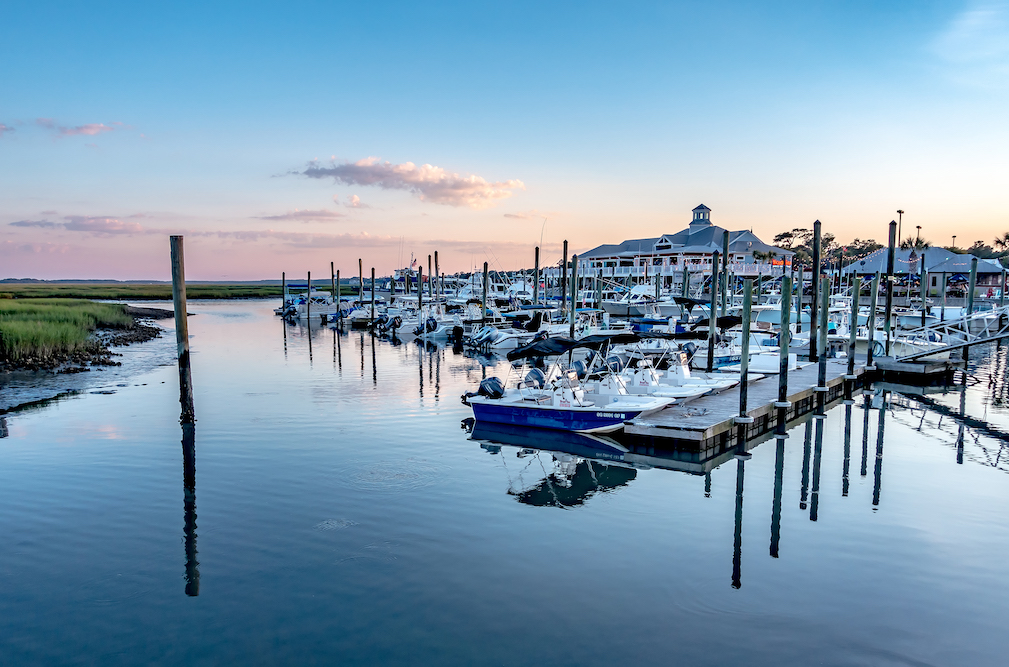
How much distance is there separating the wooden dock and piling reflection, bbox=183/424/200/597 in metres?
10.7

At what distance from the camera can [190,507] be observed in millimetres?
14070

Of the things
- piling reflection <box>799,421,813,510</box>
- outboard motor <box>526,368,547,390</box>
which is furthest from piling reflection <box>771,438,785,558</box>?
outboard motor <box>526,368,547,390</box>

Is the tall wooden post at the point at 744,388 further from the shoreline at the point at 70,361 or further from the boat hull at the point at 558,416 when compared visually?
the shoreline at the point at 70,361

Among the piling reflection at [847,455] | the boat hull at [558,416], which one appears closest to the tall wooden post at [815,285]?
the piling reflection at [847,455]

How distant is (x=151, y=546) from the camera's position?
1209cm

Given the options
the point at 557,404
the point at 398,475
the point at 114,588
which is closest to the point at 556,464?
the point at 557,404

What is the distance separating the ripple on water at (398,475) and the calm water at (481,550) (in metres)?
0.10

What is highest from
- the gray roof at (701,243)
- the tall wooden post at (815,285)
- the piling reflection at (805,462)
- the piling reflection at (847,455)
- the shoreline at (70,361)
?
the gray roof at (701,243)

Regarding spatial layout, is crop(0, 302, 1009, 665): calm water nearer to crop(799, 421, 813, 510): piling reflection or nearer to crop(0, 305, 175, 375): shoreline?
crop(799, 421, 813, 510): piling reflection

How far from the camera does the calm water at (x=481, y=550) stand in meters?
9.03

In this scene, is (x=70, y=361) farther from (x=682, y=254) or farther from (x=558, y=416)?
(x=682, y=254)

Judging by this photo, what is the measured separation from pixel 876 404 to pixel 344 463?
20.2 metres

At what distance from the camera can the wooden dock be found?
17.9 m

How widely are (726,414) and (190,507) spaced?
14029mm
